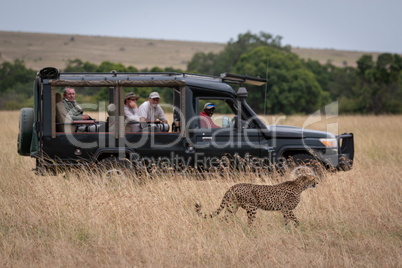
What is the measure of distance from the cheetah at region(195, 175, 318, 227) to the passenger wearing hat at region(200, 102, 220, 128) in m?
2.25

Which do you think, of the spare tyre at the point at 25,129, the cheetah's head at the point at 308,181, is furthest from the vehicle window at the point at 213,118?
the spare tyre at the point at 25,129

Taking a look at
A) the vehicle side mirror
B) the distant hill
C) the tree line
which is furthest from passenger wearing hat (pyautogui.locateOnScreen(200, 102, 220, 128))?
the distant hill

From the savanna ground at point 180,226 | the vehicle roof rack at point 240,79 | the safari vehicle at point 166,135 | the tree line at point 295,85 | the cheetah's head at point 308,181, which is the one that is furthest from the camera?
the tree line at point 295,85

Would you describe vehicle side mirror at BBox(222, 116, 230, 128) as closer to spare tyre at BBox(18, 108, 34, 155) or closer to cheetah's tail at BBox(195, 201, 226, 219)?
cheetah's tail at BBox(195, 201, 226, 219)

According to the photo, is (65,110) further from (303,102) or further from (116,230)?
(303,102)

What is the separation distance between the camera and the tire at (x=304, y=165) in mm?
8656

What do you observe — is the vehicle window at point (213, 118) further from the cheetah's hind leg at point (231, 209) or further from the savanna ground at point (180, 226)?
the cheetah's hind leg at point (231, 209)

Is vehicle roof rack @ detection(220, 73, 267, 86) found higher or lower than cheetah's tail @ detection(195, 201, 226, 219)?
higher

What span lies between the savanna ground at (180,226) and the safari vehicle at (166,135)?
1.04ft

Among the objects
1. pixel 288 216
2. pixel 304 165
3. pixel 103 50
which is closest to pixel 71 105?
pixel 304 165

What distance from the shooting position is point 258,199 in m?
6.42

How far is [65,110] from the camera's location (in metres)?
8.43

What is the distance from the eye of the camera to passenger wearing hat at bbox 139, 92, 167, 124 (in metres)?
8.68

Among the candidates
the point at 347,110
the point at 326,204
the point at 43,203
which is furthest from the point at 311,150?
the point at 347,110
